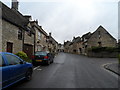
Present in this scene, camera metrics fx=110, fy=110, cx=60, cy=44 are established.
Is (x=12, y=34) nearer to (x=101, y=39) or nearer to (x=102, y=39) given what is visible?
(x=101, y=39)

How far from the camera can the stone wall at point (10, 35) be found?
11043 mm

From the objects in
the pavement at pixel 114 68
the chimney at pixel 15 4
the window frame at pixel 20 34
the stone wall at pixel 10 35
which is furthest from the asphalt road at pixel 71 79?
the chimney at pixel 15 4

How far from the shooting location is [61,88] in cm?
475

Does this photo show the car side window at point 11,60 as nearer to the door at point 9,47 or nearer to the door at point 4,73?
the door at point 4,73

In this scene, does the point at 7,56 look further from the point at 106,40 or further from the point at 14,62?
the point at 106,40

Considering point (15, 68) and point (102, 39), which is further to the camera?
point (102, 39)

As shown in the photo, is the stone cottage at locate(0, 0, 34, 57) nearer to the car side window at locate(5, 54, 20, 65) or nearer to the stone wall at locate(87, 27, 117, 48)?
the car side window at locate(5, 54, 20, 65)

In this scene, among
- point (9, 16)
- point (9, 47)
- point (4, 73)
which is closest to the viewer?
point (4, 73)

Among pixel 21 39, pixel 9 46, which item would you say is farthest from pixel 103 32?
pixel 9 46

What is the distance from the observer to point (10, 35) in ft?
40.1

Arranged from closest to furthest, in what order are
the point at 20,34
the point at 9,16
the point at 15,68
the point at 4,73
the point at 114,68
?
the point at 4,73 → the point at 15,68 → the point at 114,68 → the point at 9,16 → the point at 20,34

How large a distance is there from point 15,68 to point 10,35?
8.66 m

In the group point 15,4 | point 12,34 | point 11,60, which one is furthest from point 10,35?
point 15,4

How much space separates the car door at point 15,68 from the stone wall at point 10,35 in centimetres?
682
